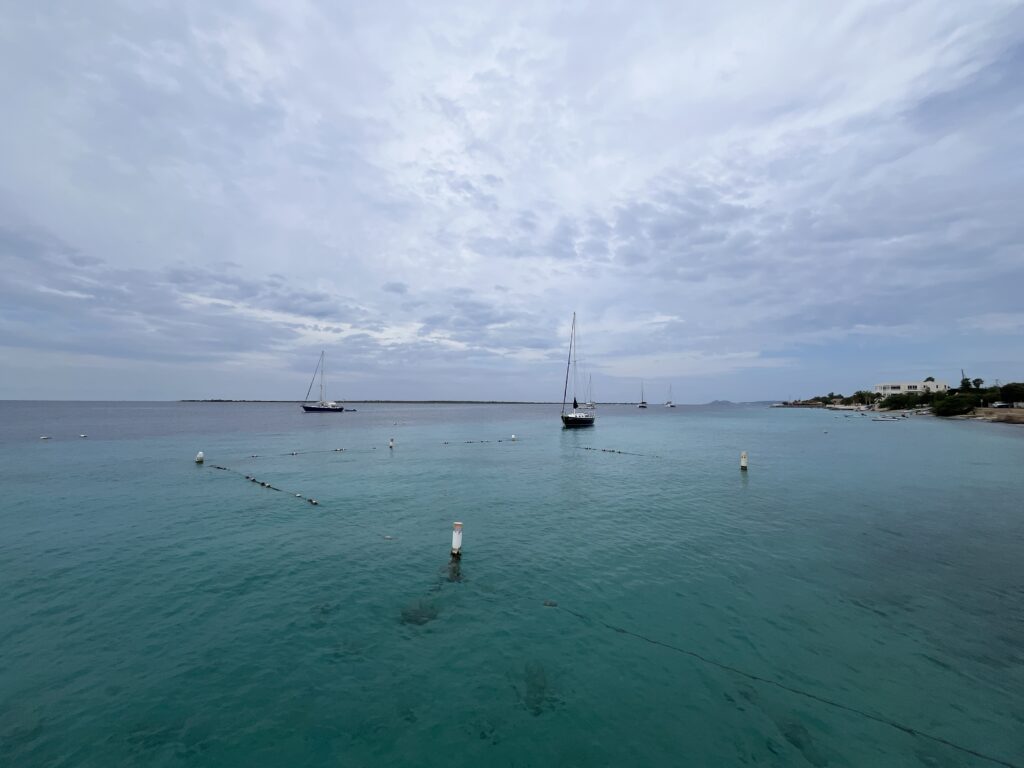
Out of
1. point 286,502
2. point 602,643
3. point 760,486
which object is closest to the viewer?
point 602,643

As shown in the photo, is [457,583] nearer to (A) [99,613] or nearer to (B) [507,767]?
(B) [507,767]

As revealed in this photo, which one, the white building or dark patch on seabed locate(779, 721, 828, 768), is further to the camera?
the white building

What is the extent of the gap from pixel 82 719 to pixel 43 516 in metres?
20.2

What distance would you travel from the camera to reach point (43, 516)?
21.7 meters

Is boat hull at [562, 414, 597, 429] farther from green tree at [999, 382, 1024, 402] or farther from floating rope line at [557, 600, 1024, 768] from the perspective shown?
green tree at [999, 382, 1024, 402]

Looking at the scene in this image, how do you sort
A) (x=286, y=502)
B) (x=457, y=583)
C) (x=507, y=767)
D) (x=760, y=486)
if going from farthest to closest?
1. (x=760, y=486)
2. (x=286, y=502)
3. (x=457, y=583)
4. (x=507, y=767)

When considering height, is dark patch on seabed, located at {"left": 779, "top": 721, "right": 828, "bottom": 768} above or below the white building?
below

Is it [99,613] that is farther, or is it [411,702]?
[99,613]

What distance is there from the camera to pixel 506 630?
37.2ft

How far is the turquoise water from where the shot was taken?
774 cm

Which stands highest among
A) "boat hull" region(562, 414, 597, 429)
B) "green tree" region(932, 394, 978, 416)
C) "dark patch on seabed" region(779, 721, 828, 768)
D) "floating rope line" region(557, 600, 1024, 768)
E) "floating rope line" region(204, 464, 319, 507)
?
"green tree" region(932, 394, 978, 416)

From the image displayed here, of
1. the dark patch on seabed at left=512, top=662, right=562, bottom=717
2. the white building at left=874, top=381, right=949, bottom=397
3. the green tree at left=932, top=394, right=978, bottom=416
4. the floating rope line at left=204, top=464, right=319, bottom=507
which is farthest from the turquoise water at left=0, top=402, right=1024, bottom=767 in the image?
the white building at left=874, top=381, right=949, bottom=397

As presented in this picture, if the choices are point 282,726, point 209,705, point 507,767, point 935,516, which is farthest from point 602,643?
point 935,516

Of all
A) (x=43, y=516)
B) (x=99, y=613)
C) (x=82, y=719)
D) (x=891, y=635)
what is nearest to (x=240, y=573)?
(x=99, y=613)
